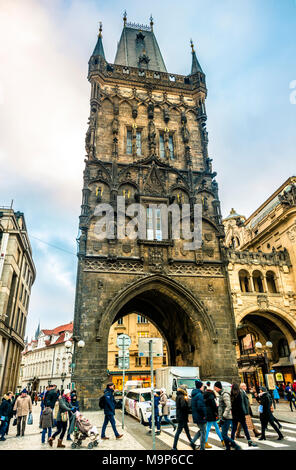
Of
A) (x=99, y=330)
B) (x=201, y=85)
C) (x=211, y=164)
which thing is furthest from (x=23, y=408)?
(x=201, y=85)

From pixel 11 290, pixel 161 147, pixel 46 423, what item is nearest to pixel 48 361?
pixel 11 290

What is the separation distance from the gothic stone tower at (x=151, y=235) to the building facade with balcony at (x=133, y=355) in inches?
449

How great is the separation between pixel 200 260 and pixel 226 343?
560cm

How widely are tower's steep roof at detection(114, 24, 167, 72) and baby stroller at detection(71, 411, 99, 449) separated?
31338mm

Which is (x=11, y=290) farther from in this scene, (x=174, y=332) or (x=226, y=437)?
(x=226, y=437)

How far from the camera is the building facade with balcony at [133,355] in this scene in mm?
36156

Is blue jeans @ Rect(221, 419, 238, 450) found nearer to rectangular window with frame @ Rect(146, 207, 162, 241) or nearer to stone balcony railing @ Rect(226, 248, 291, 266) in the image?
rectangular window with frame @ Rect(146, 207, 162, 241)

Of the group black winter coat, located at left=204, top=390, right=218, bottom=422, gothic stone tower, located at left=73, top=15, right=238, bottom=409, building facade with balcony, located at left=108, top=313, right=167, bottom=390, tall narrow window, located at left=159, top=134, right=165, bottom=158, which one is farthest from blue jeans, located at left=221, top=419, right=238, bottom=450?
building facade with balcony, located at left=108, top=313, right=167, bottom=390

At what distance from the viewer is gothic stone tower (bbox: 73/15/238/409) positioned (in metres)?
19.9

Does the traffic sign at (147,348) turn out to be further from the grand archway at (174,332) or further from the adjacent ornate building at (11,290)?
the adjacent ornate building at (11,290)

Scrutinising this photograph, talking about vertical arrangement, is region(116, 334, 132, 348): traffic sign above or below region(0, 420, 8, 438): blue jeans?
above

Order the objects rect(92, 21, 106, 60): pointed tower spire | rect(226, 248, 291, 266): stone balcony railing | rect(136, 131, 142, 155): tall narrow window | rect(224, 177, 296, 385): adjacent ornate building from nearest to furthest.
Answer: rect(224, 177, 296, 385): adjacent ornate building < rect(136, 131, 142, 155): tall narrow window < rect(226, 248, 291, 266): stone balcony railing < rect(92, 21, 106, 60): pointed tower spire
